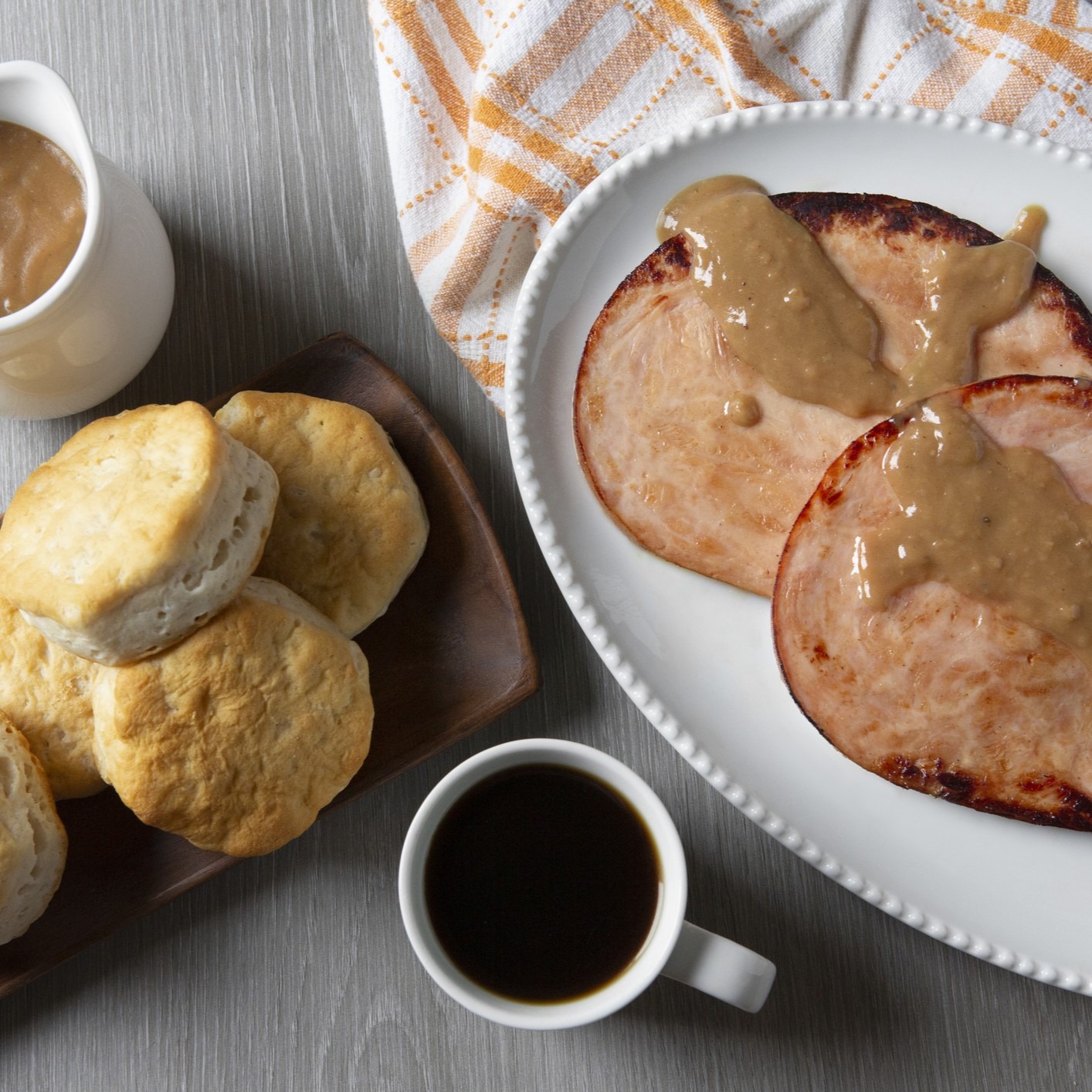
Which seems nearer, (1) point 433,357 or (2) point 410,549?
(2) point 410,549

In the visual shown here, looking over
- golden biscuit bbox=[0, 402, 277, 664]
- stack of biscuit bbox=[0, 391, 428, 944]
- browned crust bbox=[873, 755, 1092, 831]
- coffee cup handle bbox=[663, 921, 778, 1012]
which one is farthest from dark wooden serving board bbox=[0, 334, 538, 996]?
browned crust bbox=[873, 755, 1092, 831]

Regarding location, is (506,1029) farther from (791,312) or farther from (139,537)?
(791,312)

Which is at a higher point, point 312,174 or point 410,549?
point 312,174

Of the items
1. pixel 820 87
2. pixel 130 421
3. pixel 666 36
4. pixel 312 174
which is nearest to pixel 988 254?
pixel 820 87

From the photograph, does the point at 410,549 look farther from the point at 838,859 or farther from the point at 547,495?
the point at 838,859

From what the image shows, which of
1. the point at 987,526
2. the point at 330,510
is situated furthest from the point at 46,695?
the point at 987,526

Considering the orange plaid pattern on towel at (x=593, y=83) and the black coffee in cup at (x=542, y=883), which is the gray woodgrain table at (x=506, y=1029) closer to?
the black coffee in cup at (x=542, y=883)

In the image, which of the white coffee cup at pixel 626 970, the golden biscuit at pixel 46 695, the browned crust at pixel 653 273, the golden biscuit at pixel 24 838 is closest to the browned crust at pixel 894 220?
the browned crust at pixel 653 273
